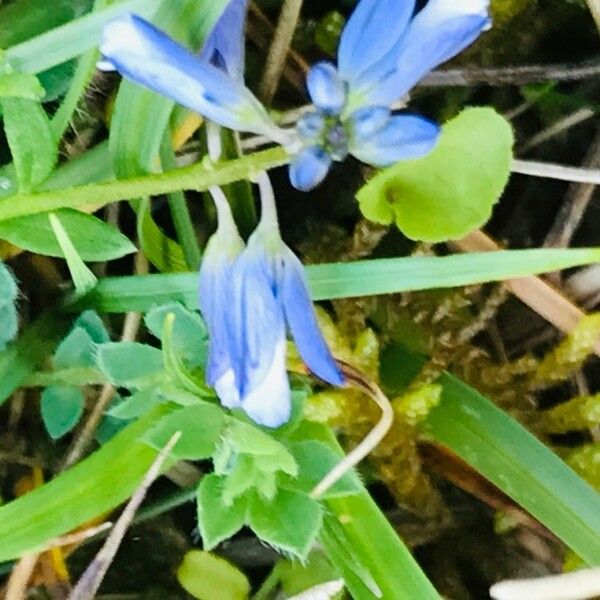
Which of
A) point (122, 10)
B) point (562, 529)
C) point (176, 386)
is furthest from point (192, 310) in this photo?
point (562, 529)

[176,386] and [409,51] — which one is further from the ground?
[409,51]

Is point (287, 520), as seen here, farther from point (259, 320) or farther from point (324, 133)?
point (324, 133)

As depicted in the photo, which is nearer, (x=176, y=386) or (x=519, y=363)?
(x=176, y=386)

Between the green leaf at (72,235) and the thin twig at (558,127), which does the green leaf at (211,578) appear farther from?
the thin twig at (558,127)

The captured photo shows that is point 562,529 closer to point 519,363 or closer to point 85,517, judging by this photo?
point 519,363

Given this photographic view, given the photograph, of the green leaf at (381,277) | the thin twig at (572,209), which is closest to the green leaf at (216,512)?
the green leaf at (381,277)

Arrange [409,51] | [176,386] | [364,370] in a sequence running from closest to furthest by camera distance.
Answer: [409,51]
[176,386]
[364,370]
